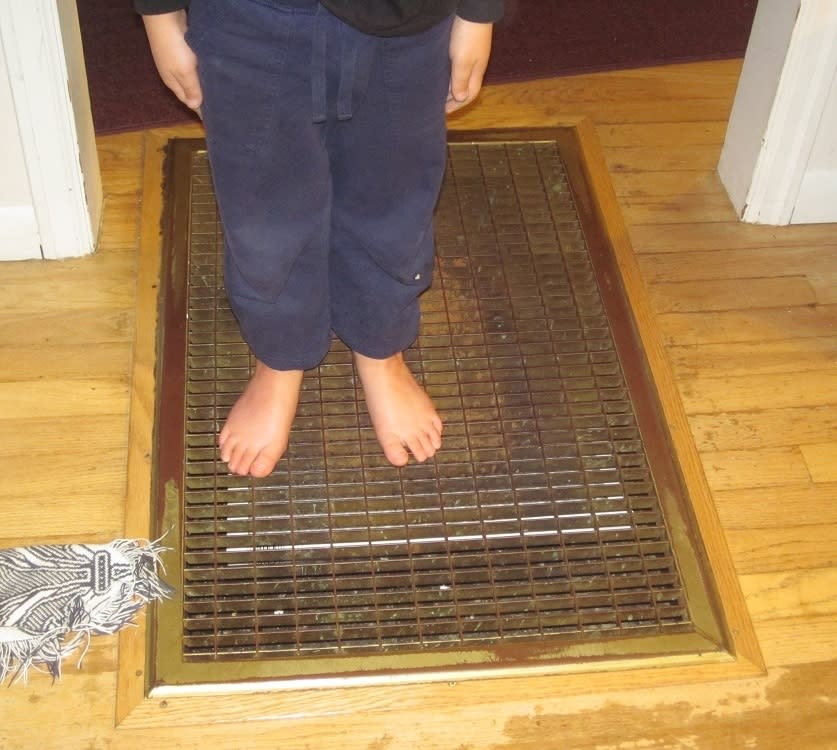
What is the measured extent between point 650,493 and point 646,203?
0.60 meters

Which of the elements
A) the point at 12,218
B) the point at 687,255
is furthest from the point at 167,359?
the point at 687,255

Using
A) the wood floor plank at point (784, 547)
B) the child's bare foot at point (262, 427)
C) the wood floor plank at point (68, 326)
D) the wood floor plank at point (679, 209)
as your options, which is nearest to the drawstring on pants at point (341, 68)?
the child's bare foot at point (262, 427)

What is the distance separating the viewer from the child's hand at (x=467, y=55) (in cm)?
109

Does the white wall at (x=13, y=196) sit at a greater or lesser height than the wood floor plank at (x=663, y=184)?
greater

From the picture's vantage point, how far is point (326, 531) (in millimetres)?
1380

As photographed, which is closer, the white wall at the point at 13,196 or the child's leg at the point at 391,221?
the child's leg at the point at 391,221

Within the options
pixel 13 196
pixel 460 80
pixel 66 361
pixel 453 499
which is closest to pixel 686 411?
pixel 453 499

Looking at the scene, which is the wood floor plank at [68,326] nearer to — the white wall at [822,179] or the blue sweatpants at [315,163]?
the blue sweatpants at [315,163]

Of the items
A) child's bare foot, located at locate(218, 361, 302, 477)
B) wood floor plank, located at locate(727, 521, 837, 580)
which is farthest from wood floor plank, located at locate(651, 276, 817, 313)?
child's bare foot, located at locate(218, 361, 302, 477)

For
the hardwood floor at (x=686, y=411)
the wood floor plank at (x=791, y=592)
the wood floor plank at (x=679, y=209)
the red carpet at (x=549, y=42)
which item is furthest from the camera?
the red carpet at (x=549, y=42)

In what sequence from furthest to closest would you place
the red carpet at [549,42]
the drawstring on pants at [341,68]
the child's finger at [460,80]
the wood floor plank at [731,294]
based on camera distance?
the red carpet at [549,42] → the wood floor plank at [731,294] → the child's finger at [460,80] → the drawstring on pants at [341,68]

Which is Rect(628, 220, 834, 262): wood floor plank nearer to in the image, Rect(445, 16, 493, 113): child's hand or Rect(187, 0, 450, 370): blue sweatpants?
Rect(187, 0, 450, 370): blue sweatpants

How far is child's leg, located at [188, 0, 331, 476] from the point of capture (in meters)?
0.99

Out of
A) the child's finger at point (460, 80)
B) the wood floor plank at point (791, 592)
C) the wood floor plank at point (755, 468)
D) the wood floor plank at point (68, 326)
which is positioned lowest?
the wood floor plank at point (791, 592)
